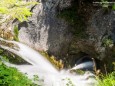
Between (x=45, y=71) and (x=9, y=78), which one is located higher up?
(x=9, y=78)

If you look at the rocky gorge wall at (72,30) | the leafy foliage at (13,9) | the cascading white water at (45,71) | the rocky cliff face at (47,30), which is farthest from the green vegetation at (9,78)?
the rocky cliff face at (47,30)

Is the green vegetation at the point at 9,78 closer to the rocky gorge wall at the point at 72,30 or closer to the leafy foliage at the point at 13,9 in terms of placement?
the leafy foliage at the point at 13,9

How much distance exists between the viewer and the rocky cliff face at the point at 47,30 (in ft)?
30.3

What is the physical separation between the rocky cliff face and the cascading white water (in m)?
0.59

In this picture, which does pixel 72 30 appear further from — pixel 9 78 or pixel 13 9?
pixel 9 78

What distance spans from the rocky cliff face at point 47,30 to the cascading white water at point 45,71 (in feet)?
1.92

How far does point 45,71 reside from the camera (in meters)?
7.94

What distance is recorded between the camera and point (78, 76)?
26.3 ft

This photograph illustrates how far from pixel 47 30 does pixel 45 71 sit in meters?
2.08

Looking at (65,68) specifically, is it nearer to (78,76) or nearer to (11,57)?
(78,76)

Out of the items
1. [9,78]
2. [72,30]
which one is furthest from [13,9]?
[72,30]

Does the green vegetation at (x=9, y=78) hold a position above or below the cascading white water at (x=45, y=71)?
above

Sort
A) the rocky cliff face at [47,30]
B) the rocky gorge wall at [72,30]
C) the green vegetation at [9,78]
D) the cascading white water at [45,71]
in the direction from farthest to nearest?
the rocky cliff face at [47,30] → the rocky gorge wall at [72,30] → the cascading white water at [45,71] → the green vegetation at [9,78]

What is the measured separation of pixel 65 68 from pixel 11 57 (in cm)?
180
